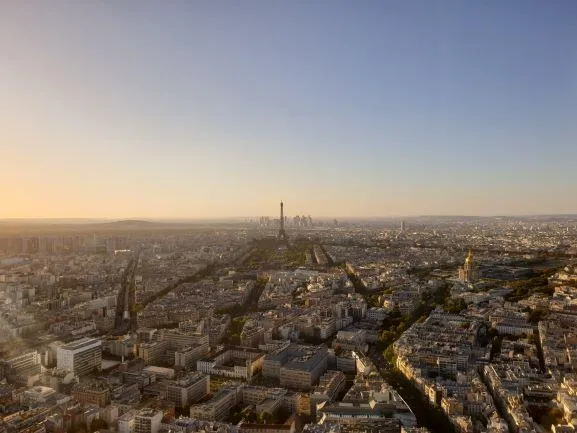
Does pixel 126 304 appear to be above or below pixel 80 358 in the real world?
below

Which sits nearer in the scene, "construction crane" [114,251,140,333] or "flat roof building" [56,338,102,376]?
"flat roof building" [56,338,102,376]

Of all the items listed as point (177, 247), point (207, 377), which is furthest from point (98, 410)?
point (177, 247)

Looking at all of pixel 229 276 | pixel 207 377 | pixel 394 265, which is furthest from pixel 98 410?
pixel 394 265

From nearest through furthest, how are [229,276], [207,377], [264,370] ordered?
1. [207,377]
2. [264,370]
3. [229,276]

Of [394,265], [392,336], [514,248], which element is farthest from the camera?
[514,248]

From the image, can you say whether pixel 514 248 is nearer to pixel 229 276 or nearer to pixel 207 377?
pixel 229 276

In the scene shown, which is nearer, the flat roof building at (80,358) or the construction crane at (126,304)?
the flat roof building at (80,358)

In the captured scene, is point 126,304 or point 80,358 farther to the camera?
point 126,304

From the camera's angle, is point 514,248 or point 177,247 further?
point 177,247
